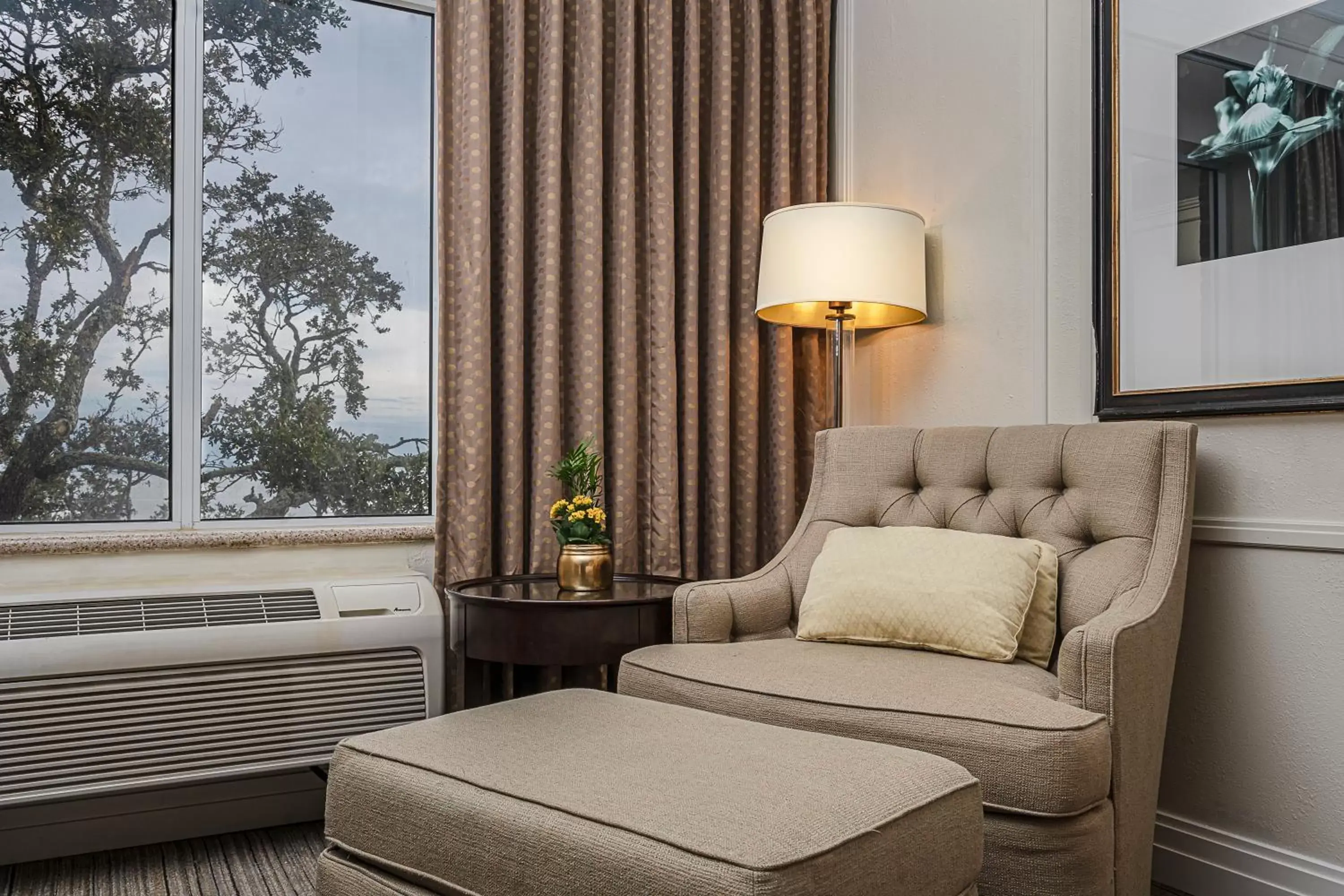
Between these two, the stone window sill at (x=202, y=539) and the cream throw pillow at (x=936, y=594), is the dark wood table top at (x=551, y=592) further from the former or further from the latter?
the cream throw pillow at (x=936, y=594)

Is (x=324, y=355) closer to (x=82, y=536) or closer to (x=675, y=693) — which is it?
(x=82, y=536)

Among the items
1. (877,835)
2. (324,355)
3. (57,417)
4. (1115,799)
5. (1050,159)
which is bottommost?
(1115,799)

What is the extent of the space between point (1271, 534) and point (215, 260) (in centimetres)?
239

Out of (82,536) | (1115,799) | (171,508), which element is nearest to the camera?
(1115,799)

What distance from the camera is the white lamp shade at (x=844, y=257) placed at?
94.0 inches

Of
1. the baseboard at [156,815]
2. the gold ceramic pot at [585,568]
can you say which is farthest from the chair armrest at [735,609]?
the baseboard at [156,815]

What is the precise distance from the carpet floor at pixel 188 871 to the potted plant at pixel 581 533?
0.76 m

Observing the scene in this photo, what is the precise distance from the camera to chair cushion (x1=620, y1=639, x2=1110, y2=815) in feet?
4.76

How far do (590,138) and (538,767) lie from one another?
178 cm

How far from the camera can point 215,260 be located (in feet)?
8.30

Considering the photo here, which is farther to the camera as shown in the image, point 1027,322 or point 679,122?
point 679,122

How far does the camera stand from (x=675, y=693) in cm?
183

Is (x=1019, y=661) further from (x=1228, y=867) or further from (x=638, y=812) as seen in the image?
(x=638, y=812)

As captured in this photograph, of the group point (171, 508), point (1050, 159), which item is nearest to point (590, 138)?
point (1050, 159)
